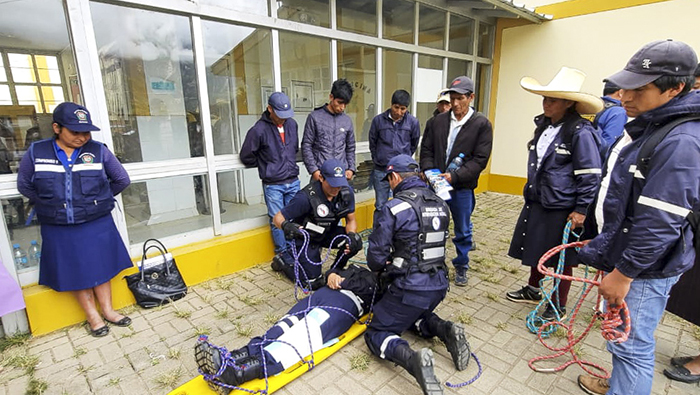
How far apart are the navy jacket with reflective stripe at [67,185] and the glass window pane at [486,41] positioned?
23.3 ft

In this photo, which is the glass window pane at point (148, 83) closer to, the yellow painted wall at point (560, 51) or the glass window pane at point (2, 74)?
the glass window pane at point (2, 74)

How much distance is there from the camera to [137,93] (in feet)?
12.0

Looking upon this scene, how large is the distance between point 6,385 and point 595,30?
8652mm

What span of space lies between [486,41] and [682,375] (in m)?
6.83

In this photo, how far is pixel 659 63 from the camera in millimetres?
1537

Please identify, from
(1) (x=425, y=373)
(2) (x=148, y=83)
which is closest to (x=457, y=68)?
(2) (x=148, y=83)

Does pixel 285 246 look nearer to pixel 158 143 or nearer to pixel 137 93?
pixel 158 143

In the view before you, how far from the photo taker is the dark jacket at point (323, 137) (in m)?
4.20

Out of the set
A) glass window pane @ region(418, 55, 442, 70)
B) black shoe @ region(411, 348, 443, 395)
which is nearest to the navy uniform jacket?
black shoe @ region(411, 348, 443, 395)

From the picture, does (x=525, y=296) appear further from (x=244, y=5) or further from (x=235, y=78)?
(x=244, y=5)

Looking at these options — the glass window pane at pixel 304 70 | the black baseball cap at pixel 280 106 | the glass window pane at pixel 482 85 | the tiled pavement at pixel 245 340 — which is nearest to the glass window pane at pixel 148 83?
the black baseball cap at pixel 280 106

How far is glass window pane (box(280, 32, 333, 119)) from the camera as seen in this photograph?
15.4 ft

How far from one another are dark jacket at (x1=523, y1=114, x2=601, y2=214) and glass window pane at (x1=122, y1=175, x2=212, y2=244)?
3.29m

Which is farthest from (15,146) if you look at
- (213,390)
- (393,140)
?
(393,140)
